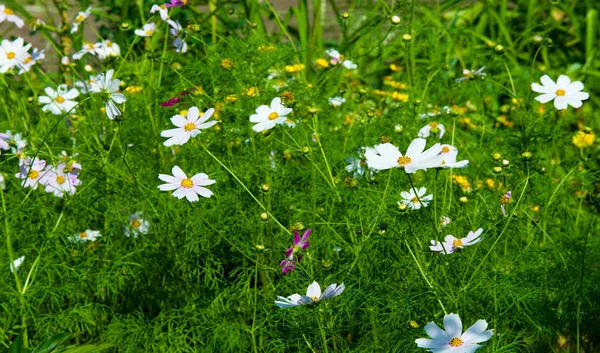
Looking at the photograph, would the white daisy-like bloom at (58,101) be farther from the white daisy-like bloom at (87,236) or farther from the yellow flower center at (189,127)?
the yellow flower center at (189,127)

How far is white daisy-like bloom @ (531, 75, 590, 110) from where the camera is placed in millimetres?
1914

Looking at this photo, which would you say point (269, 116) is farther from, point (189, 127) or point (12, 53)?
point (12, 53)

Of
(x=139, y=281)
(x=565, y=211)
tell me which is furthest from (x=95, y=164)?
(x=565, y=211)

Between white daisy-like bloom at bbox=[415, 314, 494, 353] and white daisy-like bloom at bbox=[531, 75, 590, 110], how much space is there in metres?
0.64

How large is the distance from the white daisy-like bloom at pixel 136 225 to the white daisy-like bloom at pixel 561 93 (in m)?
0.94

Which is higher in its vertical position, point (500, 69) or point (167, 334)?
point (167, 334)

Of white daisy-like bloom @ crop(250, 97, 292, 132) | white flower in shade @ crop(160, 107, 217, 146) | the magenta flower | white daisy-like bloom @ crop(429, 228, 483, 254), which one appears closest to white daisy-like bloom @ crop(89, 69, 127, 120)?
white flower in shade @ crop(160, 107, 217, 146)

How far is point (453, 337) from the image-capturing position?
57.0 inches

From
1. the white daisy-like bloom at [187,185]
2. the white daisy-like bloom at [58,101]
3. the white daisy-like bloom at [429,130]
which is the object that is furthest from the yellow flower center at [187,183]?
the white daisy-like bloom at [58,101]

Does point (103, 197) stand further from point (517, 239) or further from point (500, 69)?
point (500, 69)

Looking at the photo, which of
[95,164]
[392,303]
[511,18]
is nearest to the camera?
[392,303]

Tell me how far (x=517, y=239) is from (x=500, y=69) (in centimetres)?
147

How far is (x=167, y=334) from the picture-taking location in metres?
2.01

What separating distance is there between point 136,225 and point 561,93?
3.28 ft
